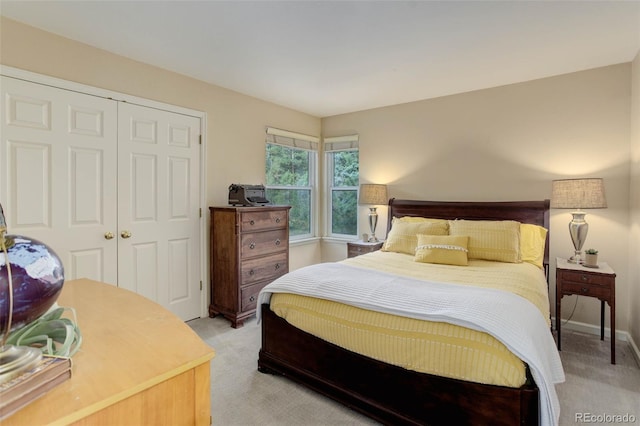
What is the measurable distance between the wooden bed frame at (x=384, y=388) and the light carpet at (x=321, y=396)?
0.09 m

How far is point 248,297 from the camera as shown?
326 cm

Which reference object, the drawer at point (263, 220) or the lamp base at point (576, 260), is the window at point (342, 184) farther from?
the lamp base at point (576, 260)

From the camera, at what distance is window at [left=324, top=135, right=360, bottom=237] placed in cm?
456

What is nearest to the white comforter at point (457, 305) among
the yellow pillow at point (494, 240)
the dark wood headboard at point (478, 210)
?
the yellow pillow at point (494, 240)

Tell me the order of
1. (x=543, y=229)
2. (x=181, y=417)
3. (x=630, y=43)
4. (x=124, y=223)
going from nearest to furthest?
(x=181, y=417)
(x=630, y=43)
(x=124, y=223)
(x=543, y=229)

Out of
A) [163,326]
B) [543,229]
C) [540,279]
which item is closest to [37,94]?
[163,326]

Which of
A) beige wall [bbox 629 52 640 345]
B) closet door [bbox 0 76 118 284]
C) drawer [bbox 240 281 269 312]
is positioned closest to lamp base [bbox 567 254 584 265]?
beige wall [bbox 629 52 640 345]

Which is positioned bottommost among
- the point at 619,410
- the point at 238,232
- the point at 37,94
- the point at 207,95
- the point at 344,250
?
the point at 619,410

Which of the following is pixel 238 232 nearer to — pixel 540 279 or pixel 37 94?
pixel 37 94

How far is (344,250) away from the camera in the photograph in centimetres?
465

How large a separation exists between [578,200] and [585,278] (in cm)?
65

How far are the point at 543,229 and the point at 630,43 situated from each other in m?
1.57

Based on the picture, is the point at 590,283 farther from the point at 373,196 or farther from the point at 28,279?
the point at 28,279

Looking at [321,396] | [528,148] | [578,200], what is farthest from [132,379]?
[528,148]
